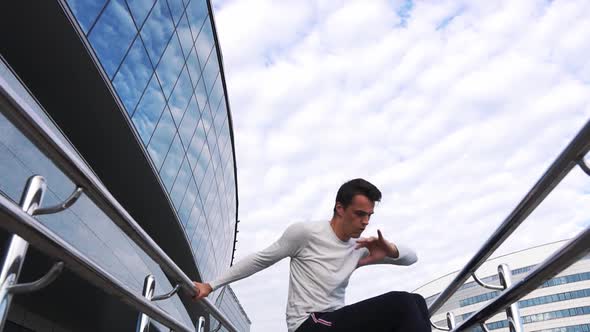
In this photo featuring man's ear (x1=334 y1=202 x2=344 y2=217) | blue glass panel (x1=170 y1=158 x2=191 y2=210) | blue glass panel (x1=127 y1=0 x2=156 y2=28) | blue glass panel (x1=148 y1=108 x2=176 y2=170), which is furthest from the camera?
blue glass panel (x1=170 y1=158 x2=191 y2=210)

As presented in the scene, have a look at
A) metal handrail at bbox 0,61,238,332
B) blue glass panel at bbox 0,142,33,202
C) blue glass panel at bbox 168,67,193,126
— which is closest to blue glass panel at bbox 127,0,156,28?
blue glass panel at bbox 168,67,193,126

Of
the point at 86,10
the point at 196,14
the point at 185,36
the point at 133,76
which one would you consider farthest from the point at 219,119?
the point at 86,10

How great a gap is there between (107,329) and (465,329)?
1139 cm

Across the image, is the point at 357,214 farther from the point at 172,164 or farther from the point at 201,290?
the point at 172,164

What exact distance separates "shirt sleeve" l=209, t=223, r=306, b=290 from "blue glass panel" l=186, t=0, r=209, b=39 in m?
12.7

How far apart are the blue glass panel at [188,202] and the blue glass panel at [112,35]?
7076mm

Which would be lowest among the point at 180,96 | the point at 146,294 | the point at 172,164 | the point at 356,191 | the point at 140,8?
the point at 146,294

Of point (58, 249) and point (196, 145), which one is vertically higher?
point (196, 145)

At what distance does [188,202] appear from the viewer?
17719 millimetres

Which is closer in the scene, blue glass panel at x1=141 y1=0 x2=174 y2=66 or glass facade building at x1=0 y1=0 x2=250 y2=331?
glass facade building at x1=0 y1=0 x2=250 y2=331

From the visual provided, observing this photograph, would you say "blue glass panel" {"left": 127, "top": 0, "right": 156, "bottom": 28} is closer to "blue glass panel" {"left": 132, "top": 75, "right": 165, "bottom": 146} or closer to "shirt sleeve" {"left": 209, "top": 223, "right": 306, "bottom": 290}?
"blue glass panel" {"left": 132, "top": 75, "right": 165, "bottom": 146}

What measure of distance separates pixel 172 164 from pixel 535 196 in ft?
45.9

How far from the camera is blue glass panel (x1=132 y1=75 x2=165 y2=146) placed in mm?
12133

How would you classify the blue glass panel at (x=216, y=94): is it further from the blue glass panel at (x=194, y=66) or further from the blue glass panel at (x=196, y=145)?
the blue glass panel at (x=194, y=66)
